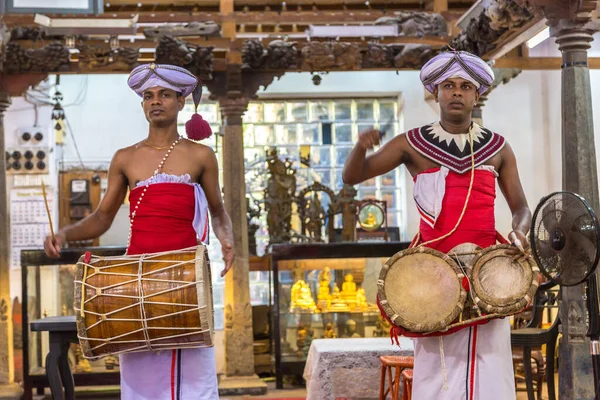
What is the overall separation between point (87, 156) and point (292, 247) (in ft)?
13.0

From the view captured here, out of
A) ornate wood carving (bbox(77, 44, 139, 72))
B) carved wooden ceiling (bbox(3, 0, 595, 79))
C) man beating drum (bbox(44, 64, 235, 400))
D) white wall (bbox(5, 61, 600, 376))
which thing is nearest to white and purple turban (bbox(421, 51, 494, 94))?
man beating drum (bbox(44, 64, 235, 400))

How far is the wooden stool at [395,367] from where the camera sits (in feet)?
21.9

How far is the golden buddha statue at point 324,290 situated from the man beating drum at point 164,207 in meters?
5.57

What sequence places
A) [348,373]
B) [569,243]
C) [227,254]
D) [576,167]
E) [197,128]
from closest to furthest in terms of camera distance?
[227,254], [569,243], [197,128], [576,167], [348,373]

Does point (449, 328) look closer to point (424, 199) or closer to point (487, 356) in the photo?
point (487, 356)

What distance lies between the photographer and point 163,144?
437 centimetres

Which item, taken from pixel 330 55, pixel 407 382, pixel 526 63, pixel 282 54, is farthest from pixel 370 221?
pixel 407 382

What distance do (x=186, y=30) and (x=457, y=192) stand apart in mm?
5908

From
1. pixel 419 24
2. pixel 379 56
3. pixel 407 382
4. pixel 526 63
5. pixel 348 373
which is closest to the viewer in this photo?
pixel 407 382

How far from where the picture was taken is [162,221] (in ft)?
13.6

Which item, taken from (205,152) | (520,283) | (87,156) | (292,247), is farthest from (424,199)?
(87,156)

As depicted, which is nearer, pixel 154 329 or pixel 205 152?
pixel 154 329

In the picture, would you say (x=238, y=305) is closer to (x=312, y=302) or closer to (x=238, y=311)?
(x=238, y=311)

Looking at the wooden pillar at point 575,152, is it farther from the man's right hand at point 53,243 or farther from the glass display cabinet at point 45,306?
the glass display cabinet at point 45,306
